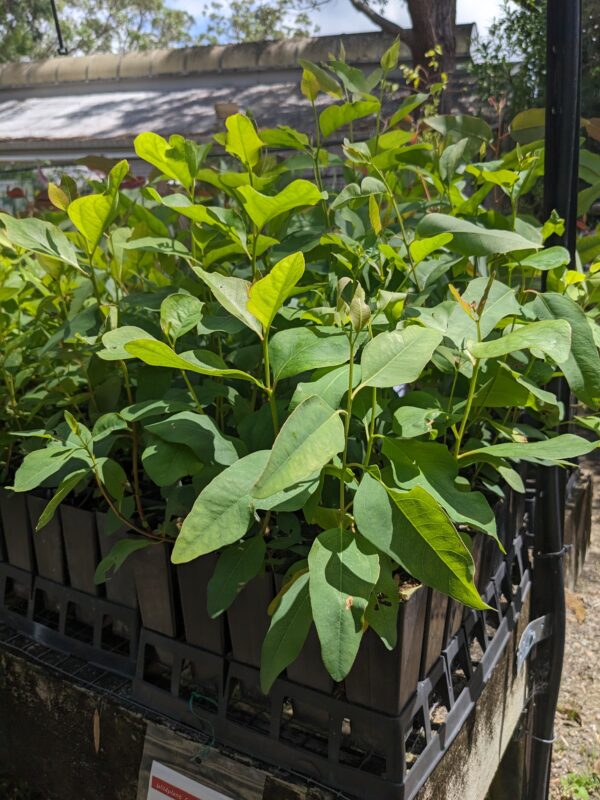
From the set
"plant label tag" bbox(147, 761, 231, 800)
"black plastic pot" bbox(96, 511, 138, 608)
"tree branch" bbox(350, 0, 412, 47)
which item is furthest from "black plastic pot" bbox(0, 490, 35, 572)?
"tree branch" bbox(350, 0, 412, 47)

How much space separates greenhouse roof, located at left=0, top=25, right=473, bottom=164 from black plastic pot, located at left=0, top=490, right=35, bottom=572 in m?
5.80

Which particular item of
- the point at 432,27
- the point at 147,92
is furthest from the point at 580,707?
the point at 147,92

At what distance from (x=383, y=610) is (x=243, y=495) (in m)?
0.20

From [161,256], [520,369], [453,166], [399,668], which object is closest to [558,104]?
[453,166]

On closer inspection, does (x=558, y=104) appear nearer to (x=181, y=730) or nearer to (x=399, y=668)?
(x=399, y=668)

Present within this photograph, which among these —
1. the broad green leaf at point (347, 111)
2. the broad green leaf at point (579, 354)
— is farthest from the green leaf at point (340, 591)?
the broad green leaf at point (347, 111)

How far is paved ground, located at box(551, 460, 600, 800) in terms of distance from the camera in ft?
6.28

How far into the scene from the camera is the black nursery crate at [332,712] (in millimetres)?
842

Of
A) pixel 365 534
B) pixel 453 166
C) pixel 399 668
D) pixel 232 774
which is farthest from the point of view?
pixel 453 166

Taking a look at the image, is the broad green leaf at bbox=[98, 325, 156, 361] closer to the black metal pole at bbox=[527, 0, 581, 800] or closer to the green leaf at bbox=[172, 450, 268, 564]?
the green leaf at bbox=[172, 450, 268, 564]

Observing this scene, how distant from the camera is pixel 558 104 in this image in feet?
3.22

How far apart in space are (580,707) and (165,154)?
2.04m

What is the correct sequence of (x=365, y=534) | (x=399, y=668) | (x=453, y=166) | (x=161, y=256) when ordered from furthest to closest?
(x=161, y=256)
(x=453, y=166)
(x=399, y=668)
(x=365, y=534)

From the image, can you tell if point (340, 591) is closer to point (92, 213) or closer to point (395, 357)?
point (395, 357)
